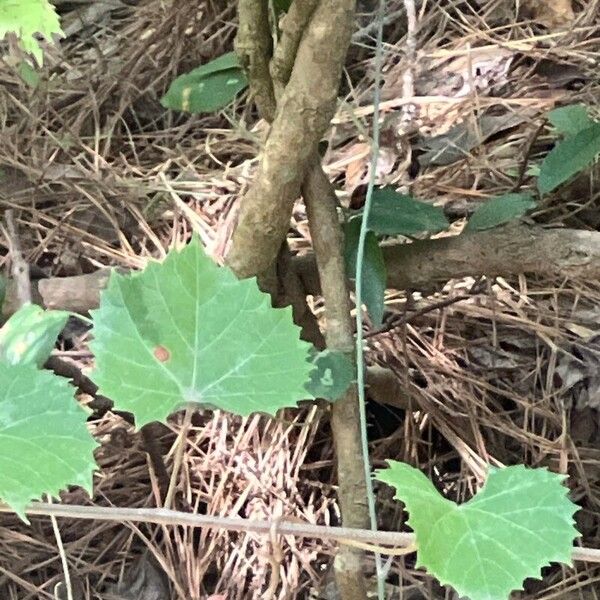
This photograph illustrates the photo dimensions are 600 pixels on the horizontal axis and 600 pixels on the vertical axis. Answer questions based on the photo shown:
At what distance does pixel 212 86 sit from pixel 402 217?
0.33 metres

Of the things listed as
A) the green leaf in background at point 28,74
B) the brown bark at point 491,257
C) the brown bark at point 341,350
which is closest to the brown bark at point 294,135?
the brown bark at point 341,350

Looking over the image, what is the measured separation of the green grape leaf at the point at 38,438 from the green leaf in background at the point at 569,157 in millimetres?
746

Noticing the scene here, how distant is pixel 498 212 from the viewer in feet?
3.23

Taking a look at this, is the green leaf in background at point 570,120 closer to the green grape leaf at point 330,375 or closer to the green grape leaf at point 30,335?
the green grape leaf at point 330,375

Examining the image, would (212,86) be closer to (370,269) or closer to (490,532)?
(370,269)

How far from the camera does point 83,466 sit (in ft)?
1.63

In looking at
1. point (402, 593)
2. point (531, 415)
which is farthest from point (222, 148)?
point (402, 593)

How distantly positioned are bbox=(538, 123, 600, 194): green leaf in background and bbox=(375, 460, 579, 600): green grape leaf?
602 mm

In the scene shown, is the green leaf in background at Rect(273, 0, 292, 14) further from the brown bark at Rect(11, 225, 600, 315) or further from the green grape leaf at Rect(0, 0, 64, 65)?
the green grape leaf at Rect(0, 0, 64, 65)

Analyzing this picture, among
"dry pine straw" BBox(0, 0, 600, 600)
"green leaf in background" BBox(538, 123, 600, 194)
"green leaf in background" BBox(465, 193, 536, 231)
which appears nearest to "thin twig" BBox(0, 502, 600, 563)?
"dry pine straw" BBox(0, 0, 600, 600)

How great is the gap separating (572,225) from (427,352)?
0.29 metres

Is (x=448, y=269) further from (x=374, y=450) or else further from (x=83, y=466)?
(x=83, y=466)

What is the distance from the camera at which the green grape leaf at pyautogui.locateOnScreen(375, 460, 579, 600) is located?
488 millimetres

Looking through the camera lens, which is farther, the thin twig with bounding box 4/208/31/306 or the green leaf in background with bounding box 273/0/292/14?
the thin twig with bounding box 4/208/31/306
